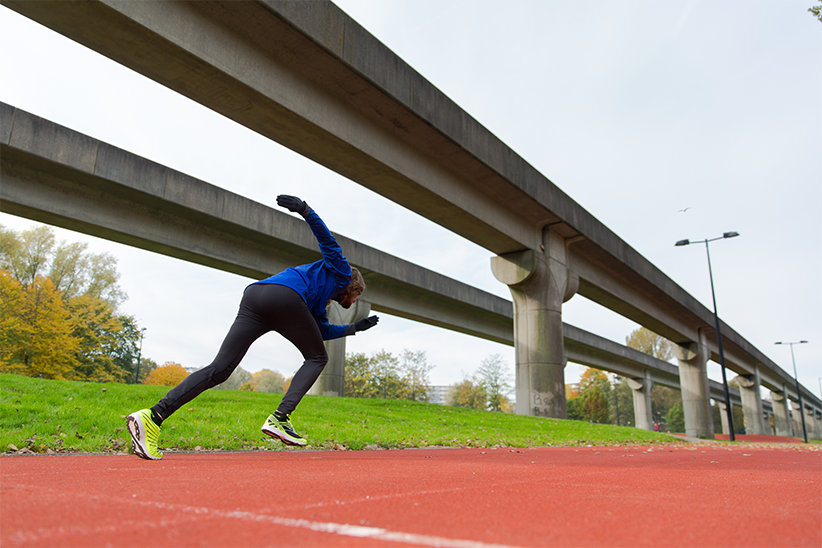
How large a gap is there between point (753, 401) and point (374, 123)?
57.2 m

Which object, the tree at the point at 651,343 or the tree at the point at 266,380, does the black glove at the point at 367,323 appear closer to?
the tree at the point at 651,343

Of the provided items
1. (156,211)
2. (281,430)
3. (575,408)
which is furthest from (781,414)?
(281,430)

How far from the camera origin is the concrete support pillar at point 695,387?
116 feet

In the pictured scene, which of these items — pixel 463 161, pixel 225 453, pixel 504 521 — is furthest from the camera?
pixel 463 161

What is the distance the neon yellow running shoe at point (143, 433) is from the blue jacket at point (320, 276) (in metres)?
1.48

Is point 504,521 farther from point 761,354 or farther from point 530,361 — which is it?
point 761,354

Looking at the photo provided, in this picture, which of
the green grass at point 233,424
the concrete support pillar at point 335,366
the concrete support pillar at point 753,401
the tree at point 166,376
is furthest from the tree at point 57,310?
the concrete support pillar at point 753,401

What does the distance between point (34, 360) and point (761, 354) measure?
55.9 metres

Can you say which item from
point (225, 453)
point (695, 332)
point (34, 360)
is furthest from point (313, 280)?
point (695, 332)

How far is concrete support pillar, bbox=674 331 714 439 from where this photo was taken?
116ft

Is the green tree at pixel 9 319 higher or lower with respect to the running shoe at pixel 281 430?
higher

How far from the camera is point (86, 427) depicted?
668 centimetres

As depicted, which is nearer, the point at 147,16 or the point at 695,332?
the point at 147,16

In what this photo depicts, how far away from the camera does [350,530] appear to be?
70.2 inches
